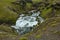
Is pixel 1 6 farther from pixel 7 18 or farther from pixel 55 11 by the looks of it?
pixel 55 11

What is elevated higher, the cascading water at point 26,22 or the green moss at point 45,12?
the green moss at point 45,12

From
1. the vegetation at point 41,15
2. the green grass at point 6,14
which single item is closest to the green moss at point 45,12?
the vegetation at point 41,15

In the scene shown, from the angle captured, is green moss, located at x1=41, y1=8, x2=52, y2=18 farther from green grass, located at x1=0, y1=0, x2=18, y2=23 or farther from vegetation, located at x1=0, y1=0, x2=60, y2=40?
green grass, located at x1=0, y1=0, x2=18, y2=23

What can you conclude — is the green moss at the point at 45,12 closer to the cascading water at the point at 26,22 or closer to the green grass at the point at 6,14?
the cascading water at the point at 26,22

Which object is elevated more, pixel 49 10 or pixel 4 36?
pixel 49 10

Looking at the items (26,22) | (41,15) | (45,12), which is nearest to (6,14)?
(26,22)

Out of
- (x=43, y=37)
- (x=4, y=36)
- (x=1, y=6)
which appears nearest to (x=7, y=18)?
(x=1, y=6)

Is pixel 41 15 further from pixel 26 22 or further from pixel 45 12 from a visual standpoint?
pixel 26 22

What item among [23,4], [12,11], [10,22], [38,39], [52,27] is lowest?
[38,39]
